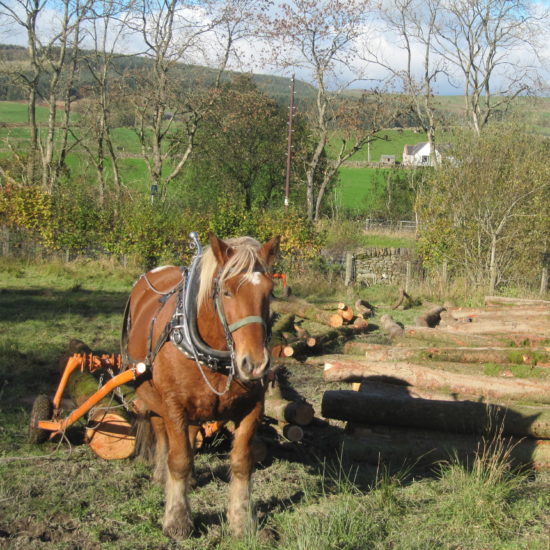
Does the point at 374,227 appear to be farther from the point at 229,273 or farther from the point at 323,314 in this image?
the point at 229,273

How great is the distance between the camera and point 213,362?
379 cm

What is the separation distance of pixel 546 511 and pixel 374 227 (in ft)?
130

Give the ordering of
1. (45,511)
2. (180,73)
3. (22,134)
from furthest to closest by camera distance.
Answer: (22,134) → (180,73) → (45,511)

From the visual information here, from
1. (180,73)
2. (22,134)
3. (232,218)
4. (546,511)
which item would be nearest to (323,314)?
(232,218)

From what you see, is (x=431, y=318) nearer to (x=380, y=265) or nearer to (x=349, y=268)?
(x=349, y=268)

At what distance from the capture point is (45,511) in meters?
4.13

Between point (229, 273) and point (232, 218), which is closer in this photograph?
point (229, 273)

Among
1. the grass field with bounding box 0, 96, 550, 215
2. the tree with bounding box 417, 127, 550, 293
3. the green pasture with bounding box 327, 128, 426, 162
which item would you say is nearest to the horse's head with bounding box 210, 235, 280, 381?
the tree with bounding box 417, 127, 550, 293

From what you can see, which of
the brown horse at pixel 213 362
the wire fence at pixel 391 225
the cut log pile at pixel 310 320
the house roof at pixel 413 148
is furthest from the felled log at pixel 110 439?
the house roof at pixel 413 148

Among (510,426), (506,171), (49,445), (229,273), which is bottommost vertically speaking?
(49,445)

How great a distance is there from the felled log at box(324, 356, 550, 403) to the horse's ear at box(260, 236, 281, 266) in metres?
3.30

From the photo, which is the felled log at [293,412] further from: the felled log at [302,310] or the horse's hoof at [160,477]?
the felled log at [302,310]

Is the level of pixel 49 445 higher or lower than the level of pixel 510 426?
lower

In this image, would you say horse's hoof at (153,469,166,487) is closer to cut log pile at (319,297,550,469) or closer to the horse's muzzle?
cut log pile at (319,297,550,469)
